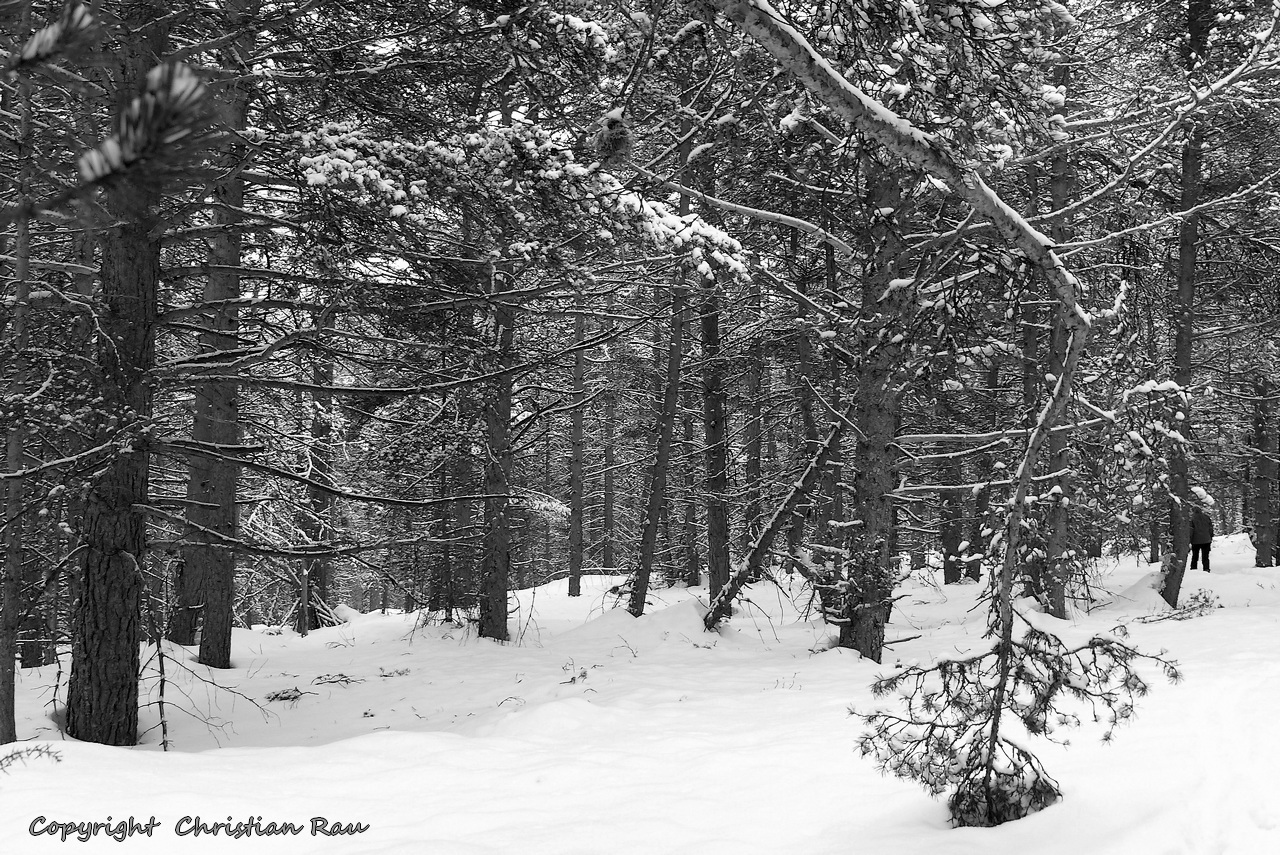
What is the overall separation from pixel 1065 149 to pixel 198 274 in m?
10.2

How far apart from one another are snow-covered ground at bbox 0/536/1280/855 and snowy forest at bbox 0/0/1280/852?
0.37 ft

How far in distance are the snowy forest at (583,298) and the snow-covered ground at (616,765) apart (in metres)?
0.11

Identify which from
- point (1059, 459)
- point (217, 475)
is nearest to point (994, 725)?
point (217, 475)

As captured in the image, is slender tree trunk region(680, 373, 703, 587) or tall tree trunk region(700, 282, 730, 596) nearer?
tall tree trunk region(700, 282, 730, 596)

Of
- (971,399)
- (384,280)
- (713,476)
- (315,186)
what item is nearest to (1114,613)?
(971,399)

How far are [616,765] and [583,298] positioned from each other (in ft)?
19.1

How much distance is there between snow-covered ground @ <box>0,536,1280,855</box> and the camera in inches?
157

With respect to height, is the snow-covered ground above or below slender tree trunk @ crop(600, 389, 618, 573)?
below

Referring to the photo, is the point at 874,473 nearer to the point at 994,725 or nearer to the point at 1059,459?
the point at 1059,459

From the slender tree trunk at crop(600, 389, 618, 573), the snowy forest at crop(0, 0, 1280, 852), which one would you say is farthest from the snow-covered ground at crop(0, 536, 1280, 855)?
the slender tree trunk at crop(600, 389, 618, 573)

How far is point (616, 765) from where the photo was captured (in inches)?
226

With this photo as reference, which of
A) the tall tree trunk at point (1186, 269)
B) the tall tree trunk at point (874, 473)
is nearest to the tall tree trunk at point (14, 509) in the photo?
the tall tree trunk at point (874, 473)

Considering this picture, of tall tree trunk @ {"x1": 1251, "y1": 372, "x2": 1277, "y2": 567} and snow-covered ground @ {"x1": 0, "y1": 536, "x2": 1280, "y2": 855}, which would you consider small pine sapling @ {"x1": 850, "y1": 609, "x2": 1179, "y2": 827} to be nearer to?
snow-covered ground @ {"x1": 0, "y1": 536, "x2": 1280, "y2": 855}

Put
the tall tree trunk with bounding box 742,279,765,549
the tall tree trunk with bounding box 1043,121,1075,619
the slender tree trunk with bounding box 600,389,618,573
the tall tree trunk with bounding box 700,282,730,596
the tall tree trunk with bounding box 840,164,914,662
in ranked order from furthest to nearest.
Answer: the slender tree trunk with bounding box 600,389,618,573
the tall tree trunk with bounding box 700,282,730,596
the tall tree trunk with bounding box 742,279,765,549
the tall tree trunk with bounding box 1043,121,1075,619
the tall tree trunk with bounding box 840,164,914,662
